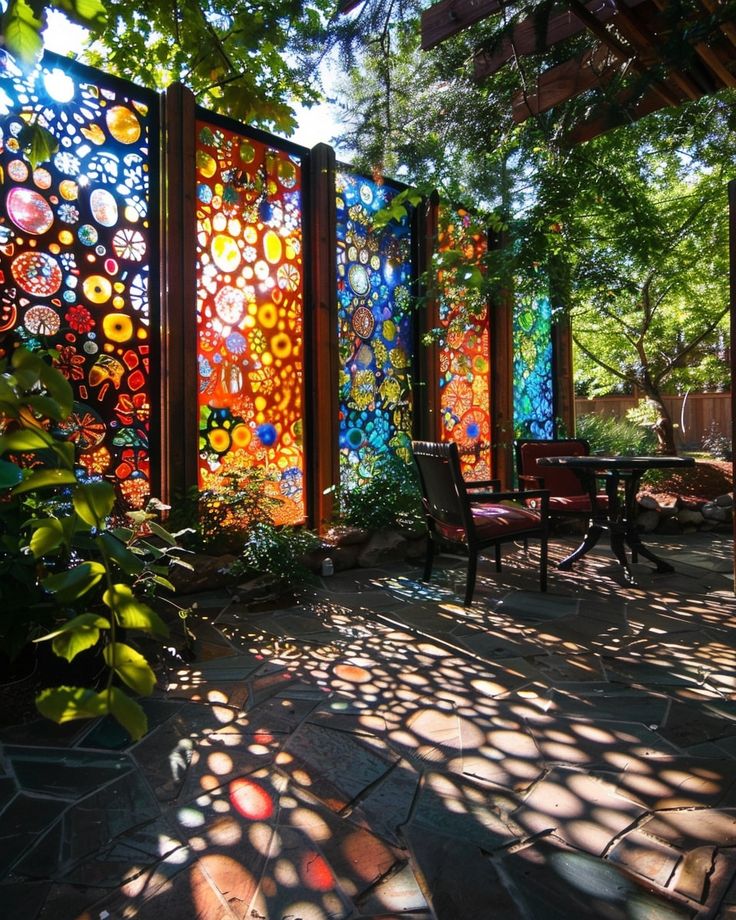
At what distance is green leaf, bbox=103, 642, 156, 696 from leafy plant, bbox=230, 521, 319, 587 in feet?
11.8

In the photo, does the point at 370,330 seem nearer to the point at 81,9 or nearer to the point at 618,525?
the point at 618,525

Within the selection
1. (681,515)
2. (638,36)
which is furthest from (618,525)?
(638,36)

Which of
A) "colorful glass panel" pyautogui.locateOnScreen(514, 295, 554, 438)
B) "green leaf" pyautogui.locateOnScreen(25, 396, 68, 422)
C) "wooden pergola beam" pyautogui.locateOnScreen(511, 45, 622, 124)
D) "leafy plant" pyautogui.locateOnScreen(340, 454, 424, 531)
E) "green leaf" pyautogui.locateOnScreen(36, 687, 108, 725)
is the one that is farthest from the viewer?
"colorful glass panel" pyautogui.locateOnScreen(514, 295, 554, 438)

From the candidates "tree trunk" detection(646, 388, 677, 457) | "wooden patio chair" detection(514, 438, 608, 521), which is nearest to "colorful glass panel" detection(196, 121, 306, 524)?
"wooden patio chair" detection(514, 438, 608, 521)

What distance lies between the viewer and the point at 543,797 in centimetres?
185

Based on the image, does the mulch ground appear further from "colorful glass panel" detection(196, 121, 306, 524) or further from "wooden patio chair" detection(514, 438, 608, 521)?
"colorful glass panel" detection(196, 121, 306, 524)

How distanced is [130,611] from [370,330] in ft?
18.1

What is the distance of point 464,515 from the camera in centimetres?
387

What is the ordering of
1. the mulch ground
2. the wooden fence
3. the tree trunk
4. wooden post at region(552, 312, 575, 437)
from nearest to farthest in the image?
1. the mulch ground
2. the tree trunk
3. wooden post at region(552, 312, 575, 437)
4. the wooden fence

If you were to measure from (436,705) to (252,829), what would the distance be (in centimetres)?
99

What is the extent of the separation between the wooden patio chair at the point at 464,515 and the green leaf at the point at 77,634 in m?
3.34

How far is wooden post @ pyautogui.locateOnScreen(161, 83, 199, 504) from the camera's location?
4.46 metres

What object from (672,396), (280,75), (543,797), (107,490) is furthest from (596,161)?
(672,396)

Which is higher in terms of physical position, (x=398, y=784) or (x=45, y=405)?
(x=45, y=405)
